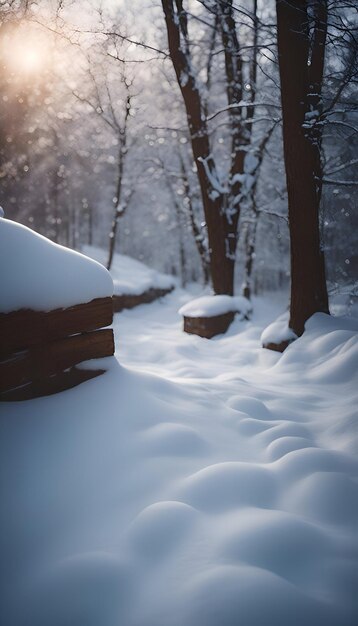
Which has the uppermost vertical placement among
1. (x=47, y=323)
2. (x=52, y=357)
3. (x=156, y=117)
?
(x=156, y=117)

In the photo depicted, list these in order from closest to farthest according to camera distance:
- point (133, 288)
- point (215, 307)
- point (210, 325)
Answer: point (210, 325) → point (215, 307) → point (133, 288)

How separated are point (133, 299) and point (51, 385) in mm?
11020

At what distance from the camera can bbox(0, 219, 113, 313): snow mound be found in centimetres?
237

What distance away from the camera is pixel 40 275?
2549 mm

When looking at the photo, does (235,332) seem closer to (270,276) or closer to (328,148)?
(328,148)

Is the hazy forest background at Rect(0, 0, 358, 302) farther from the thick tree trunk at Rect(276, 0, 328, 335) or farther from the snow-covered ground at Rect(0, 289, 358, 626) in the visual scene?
the snow-covered ground at Rect(0, 289, 358, 626)

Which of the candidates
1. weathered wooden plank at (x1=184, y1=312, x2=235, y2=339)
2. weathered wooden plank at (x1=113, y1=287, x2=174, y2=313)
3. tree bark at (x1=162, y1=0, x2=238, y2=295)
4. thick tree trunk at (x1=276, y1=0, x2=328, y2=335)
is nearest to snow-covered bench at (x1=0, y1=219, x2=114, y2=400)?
thick tree trunk at (x1=276, y1=0, x2=328, y2=335)

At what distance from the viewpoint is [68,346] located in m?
2.73

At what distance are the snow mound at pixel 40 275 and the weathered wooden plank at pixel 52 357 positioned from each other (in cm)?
32

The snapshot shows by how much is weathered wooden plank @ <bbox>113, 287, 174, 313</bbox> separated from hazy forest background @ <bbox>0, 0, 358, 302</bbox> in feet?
10.2

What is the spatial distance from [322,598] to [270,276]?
34.7 m

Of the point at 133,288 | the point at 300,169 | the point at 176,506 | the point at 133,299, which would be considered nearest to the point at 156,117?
the point at 133,288

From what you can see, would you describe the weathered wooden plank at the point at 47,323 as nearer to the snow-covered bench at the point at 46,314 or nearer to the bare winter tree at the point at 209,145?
the snow-covered bench at the point at 46,314

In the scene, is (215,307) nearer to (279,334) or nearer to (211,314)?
(211,314)
